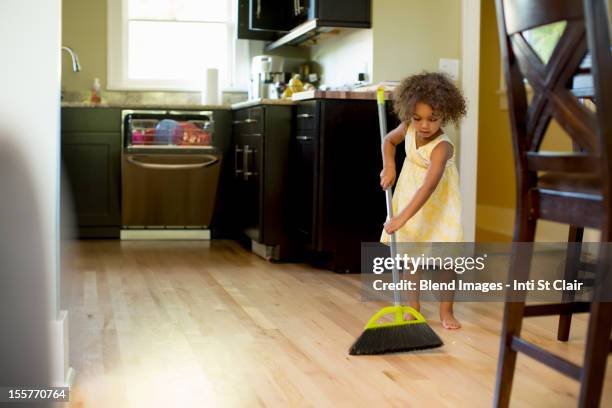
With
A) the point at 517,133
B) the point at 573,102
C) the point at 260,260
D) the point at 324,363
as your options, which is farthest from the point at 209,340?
the point at 260,260

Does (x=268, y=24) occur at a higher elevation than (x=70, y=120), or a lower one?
higher

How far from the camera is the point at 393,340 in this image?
2.67 metres

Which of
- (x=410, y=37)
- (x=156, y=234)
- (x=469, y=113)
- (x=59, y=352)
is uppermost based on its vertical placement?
(x=410, y=37)

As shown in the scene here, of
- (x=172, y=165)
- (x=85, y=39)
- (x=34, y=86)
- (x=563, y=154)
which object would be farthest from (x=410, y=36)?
(x=563, y=154)

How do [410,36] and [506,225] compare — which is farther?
[506,225]

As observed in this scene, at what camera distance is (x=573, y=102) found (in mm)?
1540

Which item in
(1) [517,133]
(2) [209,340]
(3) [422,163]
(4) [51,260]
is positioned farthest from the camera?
(3) [422,163]

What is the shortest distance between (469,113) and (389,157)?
58.0 inches

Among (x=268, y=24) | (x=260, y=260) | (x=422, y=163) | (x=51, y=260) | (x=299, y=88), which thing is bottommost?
(x=260, y=260)

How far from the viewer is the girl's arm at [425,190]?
2.96 m

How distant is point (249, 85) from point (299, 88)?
97cm

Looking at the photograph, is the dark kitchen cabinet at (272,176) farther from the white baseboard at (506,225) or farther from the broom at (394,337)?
the broom at (394,337)

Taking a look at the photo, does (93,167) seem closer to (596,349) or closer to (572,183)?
(572,183)

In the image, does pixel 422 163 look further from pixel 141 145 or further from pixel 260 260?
pixel 141 145
